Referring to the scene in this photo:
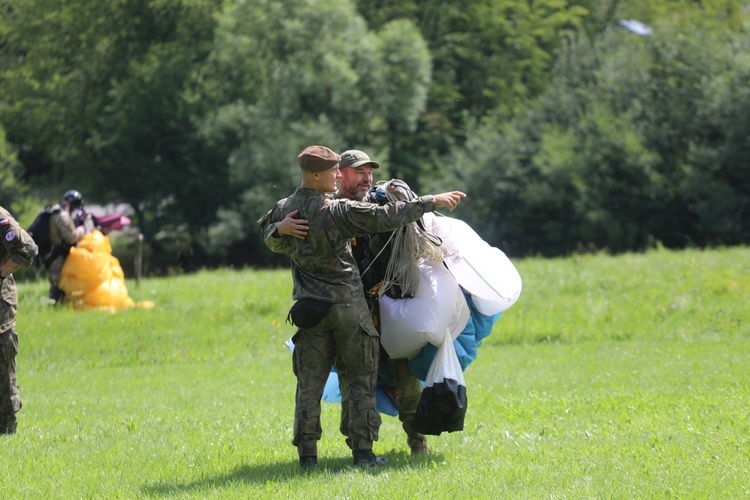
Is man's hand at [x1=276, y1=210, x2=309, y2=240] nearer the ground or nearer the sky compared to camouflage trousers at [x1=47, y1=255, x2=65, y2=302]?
nearer the sky

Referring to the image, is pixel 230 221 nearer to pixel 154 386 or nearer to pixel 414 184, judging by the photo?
pixel 414 184

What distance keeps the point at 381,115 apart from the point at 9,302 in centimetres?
3139

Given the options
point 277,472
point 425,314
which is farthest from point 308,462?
point 425,314

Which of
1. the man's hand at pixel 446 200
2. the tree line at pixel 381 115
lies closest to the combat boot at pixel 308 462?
the man's hand at pixel 446 200

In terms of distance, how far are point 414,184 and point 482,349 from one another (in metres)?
26.8

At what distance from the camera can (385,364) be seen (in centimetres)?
776

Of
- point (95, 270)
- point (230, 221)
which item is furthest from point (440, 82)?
point (95, 270)

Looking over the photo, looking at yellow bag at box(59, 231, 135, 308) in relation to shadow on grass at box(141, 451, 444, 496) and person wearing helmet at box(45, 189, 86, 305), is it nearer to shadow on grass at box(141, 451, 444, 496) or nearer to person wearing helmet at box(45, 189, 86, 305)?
person wearing helmet at box(45, 189, 86, 305)

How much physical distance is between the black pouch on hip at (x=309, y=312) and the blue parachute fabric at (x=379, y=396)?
917 mm

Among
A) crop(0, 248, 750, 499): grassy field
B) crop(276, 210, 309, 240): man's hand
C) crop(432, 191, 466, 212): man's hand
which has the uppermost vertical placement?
crop(432, 191, 466, 212): man's hand

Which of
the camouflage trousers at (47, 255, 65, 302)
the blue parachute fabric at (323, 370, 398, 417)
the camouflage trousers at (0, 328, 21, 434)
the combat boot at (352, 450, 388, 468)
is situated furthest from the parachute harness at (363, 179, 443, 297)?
the camouflage trousers at (47, 255, 65, 302)

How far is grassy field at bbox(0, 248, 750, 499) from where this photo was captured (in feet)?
22.2

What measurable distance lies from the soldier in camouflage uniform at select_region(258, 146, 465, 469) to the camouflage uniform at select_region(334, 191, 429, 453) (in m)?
0.22

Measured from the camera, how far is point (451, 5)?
142ft
